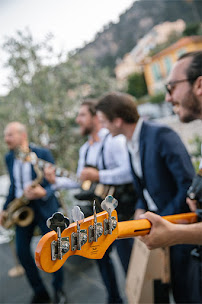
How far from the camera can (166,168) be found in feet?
5.48

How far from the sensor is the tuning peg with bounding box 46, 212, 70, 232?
806 mm

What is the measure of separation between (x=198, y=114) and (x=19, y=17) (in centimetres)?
338

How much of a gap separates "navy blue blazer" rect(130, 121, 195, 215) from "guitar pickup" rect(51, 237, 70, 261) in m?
0.88

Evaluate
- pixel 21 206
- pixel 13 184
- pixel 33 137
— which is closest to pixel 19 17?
pixel 33 137

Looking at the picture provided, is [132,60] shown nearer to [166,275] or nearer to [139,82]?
[139,82]

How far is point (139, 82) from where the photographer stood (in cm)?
1002

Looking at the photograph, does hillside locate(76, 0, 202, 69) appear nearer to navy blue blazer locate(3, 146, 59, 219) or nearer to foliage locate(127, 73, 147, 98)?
foliage locate(127, 73, 147, 98)

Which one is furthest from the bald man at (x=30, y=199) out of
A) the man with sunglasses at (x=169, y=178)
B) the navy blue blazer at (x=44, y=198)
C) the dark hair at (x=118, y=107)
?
the man with sunglasses at (x=169, y=178)

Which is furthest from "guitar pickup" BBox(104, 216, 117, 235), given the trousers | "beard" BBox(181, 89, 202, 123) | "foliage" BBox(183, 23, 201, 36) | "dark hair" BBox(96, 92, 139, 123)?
"foliage" BBox(183, 23, 201, 36)

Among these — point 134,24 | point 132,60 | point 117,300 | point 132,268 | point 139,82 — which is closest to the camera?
point 132,268

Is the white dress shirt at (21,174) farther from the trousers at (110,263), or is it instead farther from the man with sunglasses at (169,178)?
the man with sunglasses at (169,178)

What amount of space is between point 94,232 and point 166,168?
2.91 ft

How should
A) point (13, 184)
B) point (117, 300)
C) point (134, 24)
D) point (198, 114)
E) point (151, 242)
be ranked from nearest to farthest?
1. point (151, 242)
2. point (198, 114)
3. point (117, 300)
4. point (13, 184)
5. point (134, 24)

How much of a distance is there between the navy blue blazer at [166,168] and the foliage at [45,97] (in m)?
3.50
